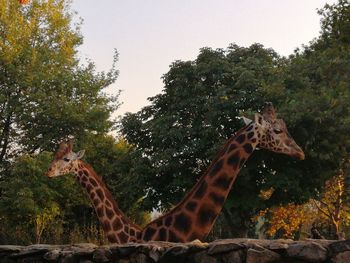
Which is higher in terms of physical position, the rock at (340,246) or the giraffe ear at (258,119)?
the giraffe ear at (258,119)

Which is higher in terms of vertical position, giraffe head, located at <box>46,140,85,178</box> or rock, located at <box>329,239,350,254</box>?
giraffe head, located at <box>46,140,85,178</box>

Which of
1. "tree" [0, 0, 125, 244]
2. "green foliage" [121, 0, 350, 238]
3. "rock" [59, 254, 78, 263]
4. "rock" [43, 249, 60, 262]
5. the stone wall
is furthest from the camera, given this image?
"tree" [0, 0, 125, 244]

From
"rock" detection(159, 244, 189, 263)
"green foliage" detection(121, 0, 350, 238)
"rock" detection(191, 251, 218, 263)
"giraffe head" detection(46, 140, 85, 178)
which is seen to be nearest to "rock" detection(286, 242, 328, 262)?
"rock" detection(191, 251, 218, 263)

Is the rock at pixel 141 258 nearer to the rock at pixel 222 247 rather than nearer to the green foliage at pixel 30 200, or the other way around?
the rock at pixel 222 247

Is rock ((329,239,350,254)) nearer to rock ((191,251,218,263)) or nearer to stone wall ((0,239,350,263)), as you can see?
stone wall ((0,239,350,263))

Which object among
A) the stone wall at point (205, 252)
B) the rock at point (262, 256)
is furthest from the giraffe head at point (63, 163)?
the rock at point (262, 256)

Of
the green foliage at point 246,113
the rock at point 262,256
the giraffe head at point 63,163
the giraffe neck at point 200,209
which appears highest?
the green foliage at point 246,113

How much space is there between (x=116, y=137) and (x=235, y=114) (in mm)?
13042

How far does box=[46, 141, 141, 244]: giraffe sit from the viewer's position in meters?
10.4

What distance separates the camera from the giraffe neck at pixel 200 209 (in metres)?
9.38

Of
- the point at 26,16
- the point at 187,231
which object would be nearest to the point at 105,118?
the point at 26,16

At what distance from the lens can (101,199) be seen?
11320mm

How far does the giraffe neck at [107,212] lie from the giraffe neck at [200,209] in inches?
24.7

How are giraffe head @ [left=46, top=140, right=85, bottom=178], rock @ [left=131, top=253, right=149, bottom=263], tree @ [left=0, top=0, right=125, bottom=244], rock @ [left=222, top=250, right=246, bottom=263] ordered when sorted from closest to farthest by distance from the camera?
rock @ [left=222, top=250, right=246, bottom=263], rock @ [left=131, top=253, right=149, bottom=263], giraffe head @ [left=46, top=140, right=85, bottom=178], tree @ [left=0, top=0, right=125, bottom=244]
